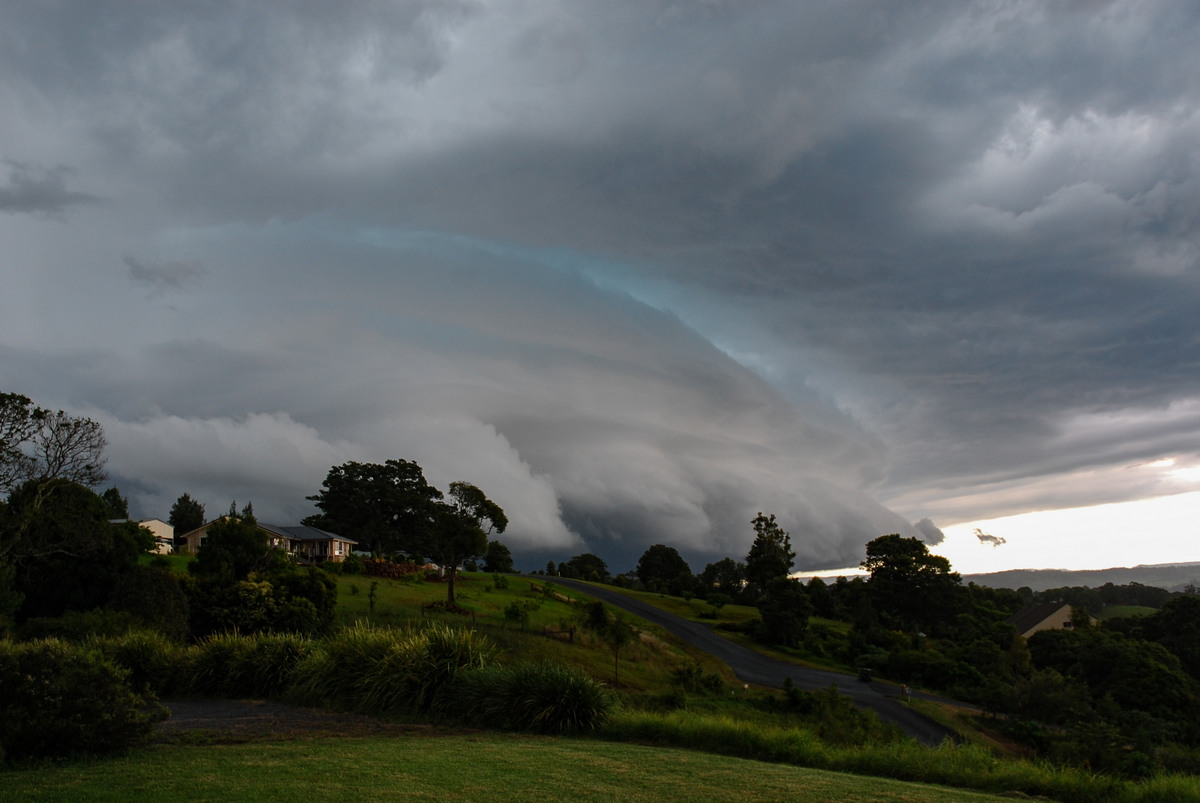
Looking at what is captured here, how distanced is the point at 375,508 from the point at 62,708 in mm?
80191

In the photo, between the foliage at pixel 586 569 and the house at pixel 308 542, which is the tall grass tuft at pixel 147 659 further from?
the foliage at pixel 586 569

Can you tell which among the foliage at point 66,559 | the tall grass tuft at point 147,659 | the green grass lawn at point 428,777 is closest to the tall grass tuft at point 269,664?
the tall grass tuft at point 147,659

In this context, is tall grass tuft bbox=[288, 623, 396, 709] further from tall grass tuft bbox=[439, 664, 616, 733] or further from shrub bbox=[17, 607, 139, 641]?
shrub bbox=[17, 607, 139, 641]

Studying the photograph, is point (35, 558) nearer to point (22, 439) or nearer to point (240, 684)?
point (22, 439)

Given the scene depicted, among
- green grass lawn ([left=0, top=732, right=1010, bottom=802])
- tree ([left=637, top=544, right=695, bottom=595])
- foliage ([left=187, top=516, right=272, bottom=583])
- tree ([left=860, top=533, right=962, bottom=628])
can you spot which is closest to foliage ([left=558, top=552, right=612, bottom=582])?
tree ([left=637, top=544, right=695, bottom=595])

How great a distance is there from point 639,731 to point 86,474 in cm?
3035

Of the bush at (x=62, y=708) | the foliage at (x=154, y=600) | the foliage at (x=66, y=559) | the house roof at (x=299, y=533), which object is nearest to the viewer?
the bush at (x=62, y=708)

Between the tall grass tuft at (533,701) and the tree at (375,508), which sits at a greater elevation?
the tree at (375,508)

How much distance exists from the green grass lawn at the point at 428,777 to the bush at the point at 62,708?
0.36m

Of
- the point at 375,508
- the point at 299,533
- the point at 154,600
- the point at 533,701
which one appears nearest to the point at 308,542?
the point at 299,533

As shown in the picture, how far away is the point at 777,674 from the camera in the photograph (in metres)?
47.0

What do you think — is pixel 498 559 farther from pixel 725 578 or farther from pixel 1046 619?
pixel 1046 619

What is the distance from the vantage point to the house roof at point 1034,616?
253ft

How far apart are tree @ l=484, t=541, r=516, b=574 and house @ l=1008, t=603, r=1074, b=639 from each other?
4839cm
